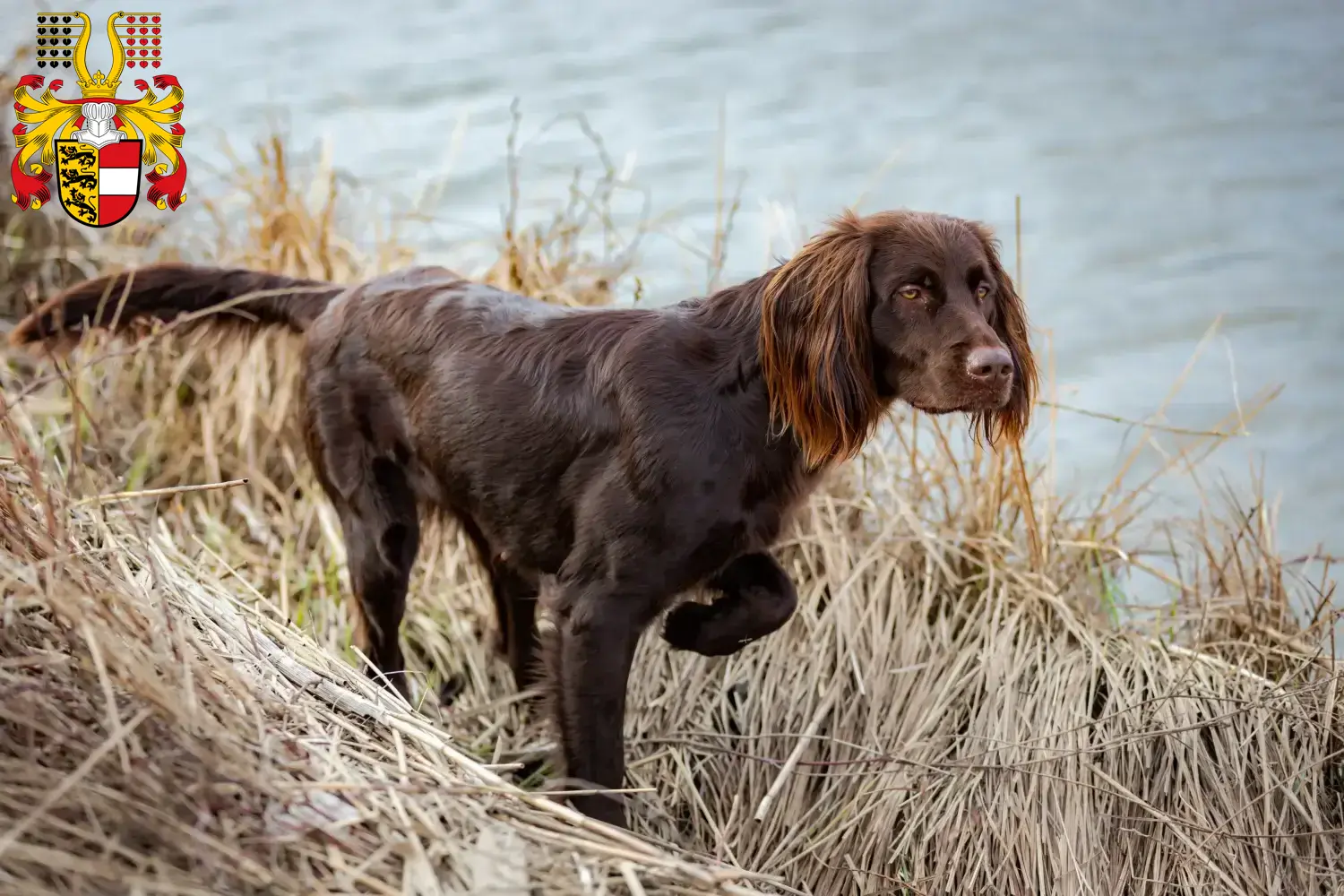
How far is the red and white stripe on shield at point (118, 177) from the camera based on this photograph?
4.26m

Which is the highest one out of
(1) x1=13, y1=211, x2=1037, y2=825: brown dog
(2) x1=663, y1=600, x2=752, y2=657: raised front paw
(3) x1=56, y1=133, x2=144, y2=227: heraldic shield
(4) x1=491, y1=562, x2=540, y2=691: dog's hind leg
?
(3) x1=56, y1=133, x2=144, y2=227: heraldic shield

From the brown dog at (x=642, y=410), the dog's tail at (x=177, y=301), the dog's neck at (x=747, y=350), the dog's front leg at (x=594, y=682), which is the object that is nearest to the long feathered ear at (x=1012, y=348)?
the brown dog at (x=642, y=410)

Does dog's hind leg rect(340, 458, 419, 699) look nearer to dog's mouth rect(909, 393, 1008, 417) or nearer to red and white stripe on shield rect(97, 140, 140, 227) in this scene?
dog's mouth rect(909, 393, 1008, 417)

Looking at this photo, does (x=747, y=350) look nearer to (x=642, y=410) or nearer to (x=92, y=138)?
(x=642, y=410)

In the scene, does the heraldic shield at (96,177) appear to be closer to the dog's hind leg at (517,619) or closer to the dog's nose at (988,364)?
Result: the dog's hind leg at (517,619)

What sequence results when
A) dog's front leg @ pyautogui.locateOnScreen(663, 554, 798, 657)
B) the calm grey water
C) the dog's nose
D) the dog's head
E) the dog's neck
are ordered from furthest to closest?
1. the calm grey water
2. dog's front leg @ pyautogui.locateOnScreen(663, 554, 798, 657)
3. the dog's neck
4. the dog's head
5. the dog's nose

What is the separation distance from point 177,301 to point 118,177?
1319mm

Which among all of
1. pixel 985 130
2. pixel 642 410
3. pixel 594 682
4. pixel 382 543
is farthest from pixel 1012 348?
pixel 985 130

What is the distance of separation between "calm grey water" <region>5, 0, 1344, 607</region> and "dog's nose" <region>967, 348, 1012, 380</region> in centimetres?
281

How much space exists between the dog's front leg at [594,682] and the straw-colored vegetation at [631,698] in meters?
0.11

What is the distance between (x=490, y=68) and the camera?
8086mm

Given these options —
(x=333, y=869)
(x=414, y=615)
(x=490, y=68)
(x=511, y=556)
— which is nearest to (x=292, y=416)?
(x=414, y=615)

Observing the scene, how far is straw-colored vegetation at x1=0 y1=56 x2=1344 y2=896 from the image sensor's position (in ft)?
6.32

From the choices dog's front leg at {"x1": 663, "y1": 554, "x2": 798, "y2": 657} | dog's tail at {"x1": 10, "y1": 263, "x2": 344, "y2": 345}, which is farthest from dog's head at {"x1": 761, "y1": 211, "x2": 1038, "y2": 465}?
dog's tail at {"x1": 10, "y1": 263, "x2": 344, "y2": 345}
